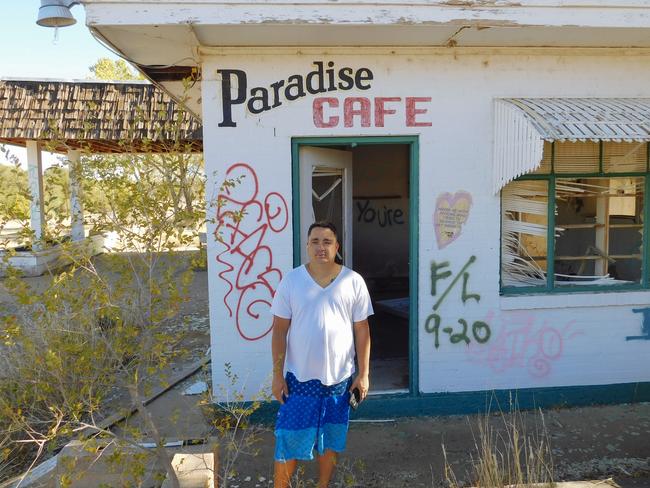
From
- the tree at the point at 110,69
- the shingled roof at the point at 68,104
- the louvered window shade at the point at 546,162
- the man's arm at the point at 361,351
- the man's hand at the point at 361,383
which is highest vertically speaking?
the tree at the point at 110,69

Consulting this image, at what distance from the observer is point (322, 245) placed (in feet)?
10.4

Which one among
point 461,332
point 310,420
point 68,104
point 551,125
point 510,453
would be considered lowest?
point 510,453

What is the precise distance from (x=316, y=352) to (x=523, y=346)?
2.42 metres

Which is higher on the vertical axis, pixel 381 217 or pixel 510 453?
pixel 381 217

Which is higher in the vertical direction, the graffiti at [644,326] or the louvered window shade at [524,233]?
the louvered window shade at [524,233]

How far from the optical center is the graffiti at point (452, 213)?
4652 mm

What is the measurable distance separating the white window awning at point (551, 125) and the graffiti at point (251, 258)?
1.82m

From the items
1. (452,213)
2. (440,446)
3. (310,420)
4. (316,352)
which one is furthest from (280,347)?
(452,213)

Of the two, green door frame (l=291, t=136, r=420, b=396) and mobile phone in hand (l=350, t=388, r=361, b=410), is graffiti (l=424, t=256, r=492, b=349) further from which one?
mobile phone in hand (l=350, t=388, r=361, b=410)

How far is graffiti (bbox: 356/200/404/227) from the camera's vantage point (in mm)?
10672

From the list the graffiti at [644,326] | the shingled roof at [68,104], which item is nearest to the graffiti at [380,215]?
the shingled roof at [68,104]

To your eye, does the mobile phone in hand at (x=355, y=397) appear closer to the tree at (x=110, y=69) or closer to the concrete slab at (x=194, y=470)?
the concrete slab at (x=194, y=470)

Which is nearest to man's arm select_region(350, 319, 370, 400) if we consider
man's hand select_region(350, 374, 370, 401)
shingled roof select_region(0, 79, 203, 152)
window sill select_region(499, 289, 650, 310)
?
man's hand select_region(350, 374, 370, 401)

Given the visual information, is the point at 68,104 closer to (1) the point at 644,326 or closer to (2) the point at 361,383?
(2) the point at 361,383
